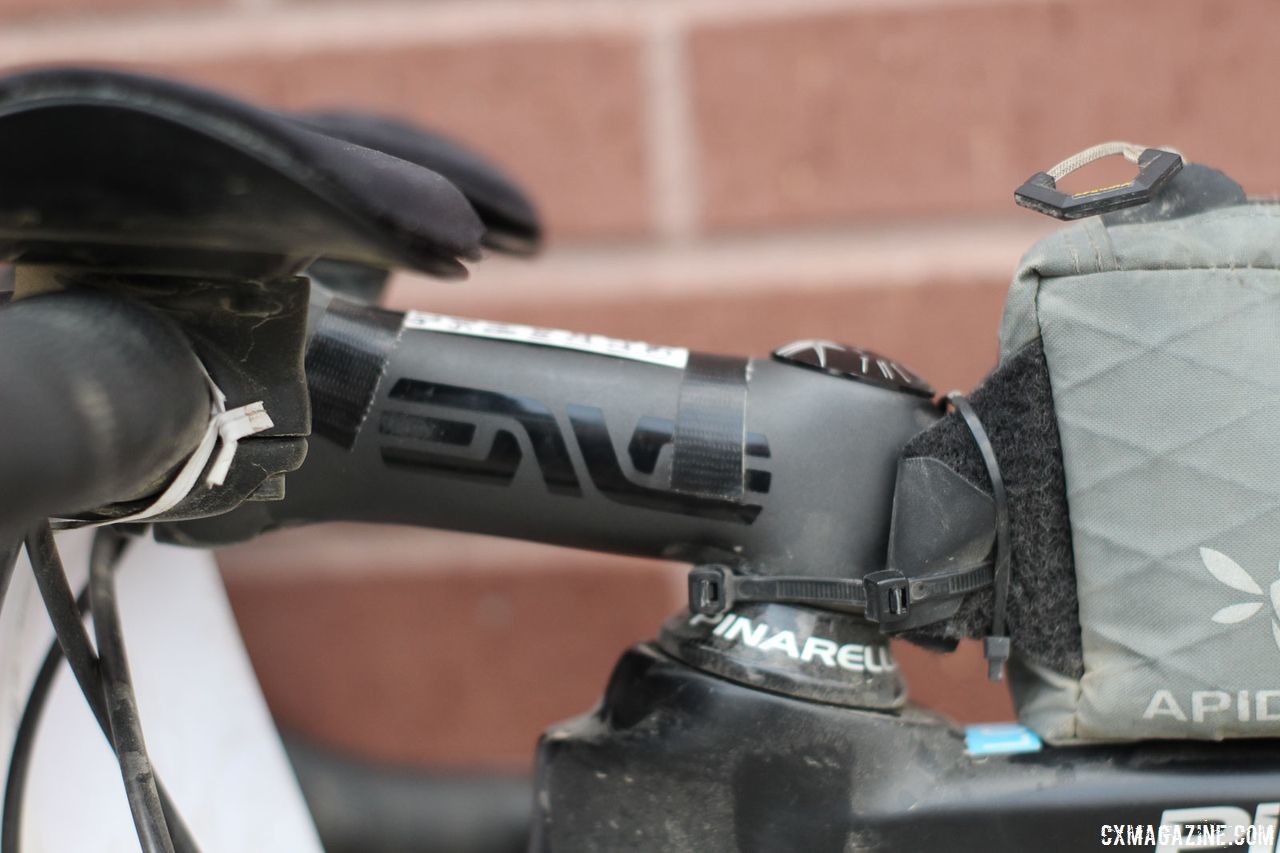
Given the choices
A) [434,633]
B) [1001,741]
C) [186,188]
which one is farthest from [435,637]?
[186,188]

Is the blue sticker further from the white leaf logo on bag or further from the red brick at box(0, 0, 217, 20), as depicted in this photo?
the red brick at box(0, 0, 217, 20)

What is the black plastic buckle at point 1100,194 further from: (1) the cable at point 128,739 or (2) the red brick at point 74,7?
(2) the red brick at point 74,7

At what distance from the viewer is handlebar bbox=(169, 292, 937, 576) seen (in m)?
0.36

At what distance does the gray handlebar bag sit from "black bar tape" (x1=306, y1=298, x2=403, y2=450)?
0.22 meters

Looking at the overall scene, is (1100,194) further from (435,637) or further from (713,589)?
(435,637)

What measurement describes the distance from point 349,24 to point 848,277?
0.39 metres

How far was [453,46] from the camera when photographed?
0.71 metres

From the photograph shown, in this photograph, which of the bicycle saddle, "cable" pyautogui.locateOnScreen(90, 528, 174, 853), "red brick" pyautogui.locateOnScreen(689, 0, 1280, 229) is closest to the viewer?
"cable" pyautogui.locateOnScreen(90, 528, 174, 853)

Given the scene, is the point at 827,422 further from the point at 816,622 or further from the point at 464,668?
the point at 464,668

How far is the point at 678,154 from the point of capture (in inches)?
27.7

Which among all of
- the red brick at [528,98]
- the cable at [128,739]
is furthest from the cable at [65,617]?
the red brick at [528,98]

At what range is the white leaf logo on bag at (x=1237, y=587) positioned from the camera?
1.10 feet

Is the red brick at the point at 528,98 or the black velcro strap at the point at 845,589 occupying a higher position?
the red brick at the point at 528,98

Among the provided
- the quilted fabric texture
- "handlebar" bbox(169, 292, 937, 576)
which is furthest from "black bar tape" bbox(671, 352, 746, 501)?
the quilted fabric texture
